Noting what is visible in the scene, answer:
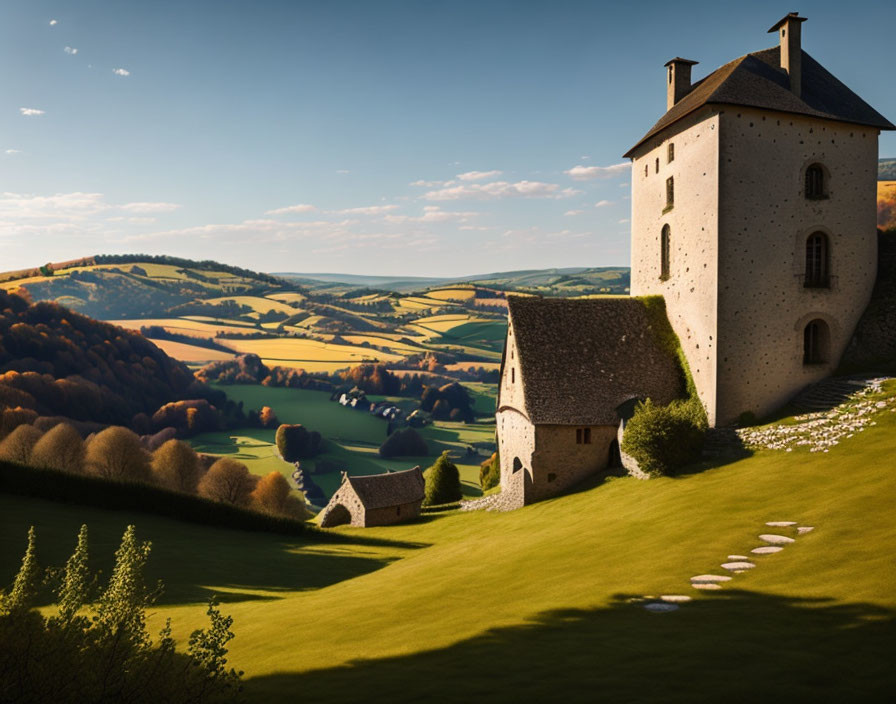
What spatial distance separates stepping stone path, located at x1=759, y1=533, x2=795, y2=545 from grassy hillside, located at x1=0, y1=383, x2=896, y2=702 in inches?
16.0

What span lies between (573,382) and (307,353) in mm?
136501

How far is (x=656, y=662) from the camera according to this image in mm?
11375

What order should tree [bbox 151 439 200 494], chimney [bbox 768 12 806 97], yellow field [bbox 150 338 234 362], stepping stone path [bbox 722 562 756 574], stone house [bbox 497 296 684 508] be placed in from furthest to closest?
yellow field [bbox 150 338 234 362] → tree [bbox 151 439 200 494] → stone house [bbox 497 296 684 508] → chimney [bbox 768 12 806 97] → stepping stone path [bbox 722 562 756 574]

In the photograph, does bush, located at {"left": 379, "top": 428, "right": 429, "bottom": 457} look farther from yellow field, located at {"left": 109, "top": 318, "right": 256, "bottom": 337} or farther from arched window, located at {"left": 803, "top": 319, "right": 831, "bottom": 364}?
arched window, located at {"left": 803, "top": 319, "right": 831, "bottom": 364}

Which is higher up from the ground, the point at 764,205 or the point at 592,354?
the point at 764,205

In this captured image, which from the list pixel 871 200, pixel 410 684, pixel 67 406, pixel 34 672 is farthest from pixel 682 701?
pixel 67 406

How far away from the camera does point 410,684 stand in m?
11.6

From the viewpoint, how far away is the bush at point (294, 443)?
106750 millimetres

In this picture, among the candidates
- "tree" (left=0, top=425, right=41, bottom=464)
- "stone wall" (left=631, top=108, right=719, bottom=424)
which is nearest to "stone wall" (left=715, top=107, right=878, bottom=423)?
"stone wall" (left=631, top=108, right=719, bottom=424)

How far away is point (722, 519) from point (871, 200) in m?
27.2

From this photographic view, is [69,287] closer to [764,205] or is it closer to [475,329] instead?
[475,329]

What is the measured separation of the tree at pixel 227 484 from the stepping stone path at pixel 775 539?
204 feet

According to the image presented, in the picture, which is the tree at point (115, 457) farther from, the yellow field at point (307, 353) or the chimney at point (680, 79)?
the yellow field at point (307, 353)

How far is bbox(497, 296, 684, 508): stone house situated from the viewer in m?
38.3
